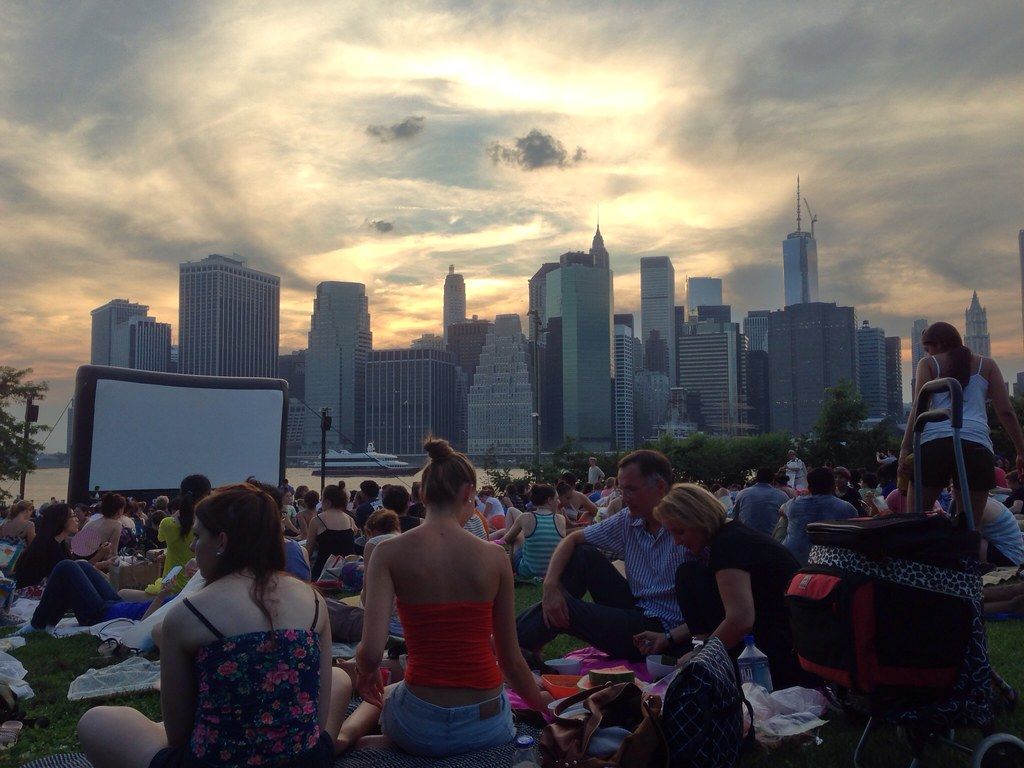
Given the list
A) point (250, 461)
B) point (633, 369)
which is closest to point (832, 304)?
point (633, 369)

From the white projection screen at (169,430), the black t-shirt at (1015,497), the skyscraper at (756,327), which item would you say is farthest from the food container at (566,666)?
the skyscraper at (756,327)

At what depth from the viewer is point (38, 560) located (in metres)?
7.83

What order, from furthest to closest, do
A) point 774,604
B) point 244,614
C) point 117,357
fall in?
point 117,357 < point 774,604 < point 244,614

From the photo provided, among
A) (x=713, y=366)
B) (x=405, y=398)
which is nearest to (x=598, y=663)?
(x=405, y=398)

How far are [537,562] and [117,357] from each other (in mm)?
123053

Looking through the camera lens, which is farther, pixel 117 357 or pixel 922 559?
pixel 117 357

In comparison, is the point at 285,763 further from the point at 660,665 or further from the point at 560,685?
the point at 660,665

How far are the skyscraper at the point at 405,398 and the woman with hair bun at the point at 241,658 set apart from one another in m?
104

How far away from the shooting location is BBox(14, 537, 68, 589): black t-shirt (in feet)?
Answer: 25.5

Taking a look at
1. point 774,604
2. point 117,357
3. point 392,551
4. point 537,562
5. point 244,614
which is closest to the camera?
point 244,614

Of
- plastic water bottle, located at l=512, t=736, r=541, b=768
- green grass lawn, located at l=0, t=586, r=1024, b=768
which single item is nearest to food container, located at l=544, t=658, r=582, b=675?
green grass lawn, located at l=0, t=586, r=1024, b=768

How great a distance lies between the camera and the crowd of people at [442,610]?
2311mm

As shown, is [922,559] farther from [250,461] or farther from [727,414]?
[727,414]

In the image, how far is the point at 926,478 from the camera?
3.84m
